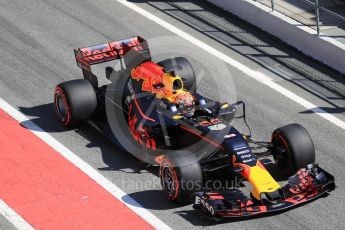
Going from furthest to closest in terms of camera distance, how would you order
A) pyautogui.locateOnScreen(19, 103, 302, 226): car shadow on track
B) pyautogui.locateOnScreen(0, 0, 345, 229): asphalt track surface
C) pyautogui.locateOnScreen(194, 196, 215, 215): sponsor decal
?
pyautogui.locateOnScreen(0, 0, 345, 229): asphalt track surface → pyautogui.locateOnScreen(19, 103, 302, 226): car shadow on track → pyautogui.locateOnScreen(194, 196, 215, 215): sponsor decal

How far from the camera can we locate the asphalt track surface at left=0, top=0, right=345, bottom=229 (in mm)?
15148

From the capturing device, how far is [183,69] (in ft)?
59.1

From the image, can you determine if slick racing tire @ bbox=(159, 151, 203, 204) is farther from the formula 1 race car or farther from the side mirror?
the side mirror

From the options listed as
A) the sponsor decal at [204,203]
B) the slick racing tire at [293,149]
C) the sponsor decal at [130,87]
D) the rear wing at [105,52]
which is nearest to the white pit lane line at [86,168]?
the sponsor decal at [204,203]

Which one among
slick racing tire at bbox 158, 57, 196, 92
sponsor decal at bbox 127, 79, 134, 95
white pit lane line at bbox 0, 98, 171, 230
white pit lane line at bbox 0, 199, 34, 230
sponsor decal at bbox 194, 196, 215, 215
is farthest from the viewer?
slick racing tire at bbox 158, 57, 196, 92

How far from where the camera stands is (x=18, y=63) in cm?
1997

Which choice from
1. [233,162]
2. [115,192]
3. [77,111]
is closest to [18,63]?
[77,111]

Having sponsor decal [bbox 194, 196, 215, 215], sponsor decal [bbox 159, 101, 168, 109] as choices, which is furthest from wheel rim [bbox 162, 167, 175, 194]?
sponsor decal [bbox 159, 101, 168, 109]

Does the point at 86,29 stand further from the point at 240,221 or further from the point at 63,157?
the point at 240,221

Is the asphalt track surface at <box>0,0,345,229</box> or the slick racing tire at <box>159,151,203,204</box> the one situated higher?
the slick racing tire at <box>159,151,203,204</box>

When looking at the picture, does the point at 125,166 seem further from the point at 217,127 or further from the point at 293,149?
the point at 293,149

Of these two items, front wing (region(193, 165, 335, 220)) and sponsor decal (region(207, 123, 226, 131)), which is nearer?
front wing (region(193, 165, 335, 220))

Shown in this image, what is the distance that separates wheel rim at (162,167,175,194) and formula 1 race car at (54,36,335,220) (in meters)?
0.02

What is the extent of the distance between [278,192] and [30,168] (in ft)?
15.9
